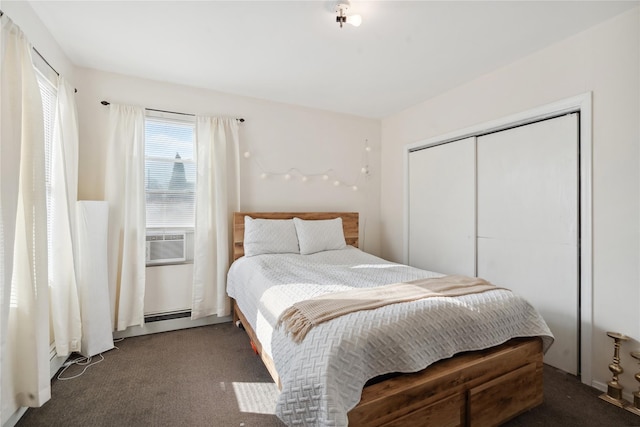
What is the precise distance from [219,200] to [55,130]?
135 centimetres

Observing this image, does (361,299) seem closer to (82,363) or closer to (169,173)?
(82,363)

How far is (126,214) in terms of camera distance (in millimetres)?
2730

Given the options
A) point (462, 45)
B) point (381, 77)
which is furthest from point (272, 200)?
point (462, 45)

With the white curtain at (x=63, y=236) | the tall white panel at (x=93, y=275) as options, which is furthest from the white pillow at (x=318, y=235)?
the white curtain at (x=63, y=236)

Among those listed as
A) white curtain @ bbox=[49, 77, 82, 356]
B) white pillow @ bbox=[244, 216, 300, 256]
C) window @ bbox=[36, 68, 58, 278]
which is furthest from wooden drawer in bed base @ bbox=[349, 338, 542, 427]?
window @ bbox=[36, 68, 58, 278]

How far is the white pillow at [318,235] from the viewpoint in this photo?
3.15 metres

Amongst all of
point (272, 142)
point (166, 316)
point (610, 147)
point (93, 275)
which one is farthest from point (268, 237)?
point (610, 147)

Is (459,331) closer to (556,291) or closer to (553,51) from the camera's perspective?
(556,291)

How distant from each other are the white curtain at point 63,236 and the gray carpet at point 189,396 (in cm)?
31

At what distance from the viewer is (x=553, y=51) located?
230cm

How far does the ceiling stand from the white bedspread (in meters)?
1.80

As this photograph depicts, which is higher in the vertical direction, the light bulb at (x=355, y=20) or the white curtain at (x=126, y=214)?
the light bulb at (x=355, y=20)

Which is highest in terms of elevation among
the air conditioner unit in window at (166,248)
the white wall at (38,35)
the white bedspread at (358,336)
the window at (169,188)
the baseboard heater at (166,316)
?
the white wall at (38,35)

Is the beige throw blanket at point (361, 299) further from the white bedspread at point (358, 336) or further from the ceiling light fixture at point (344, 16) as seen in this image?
the ceiling light fixture at point (344, 16)
